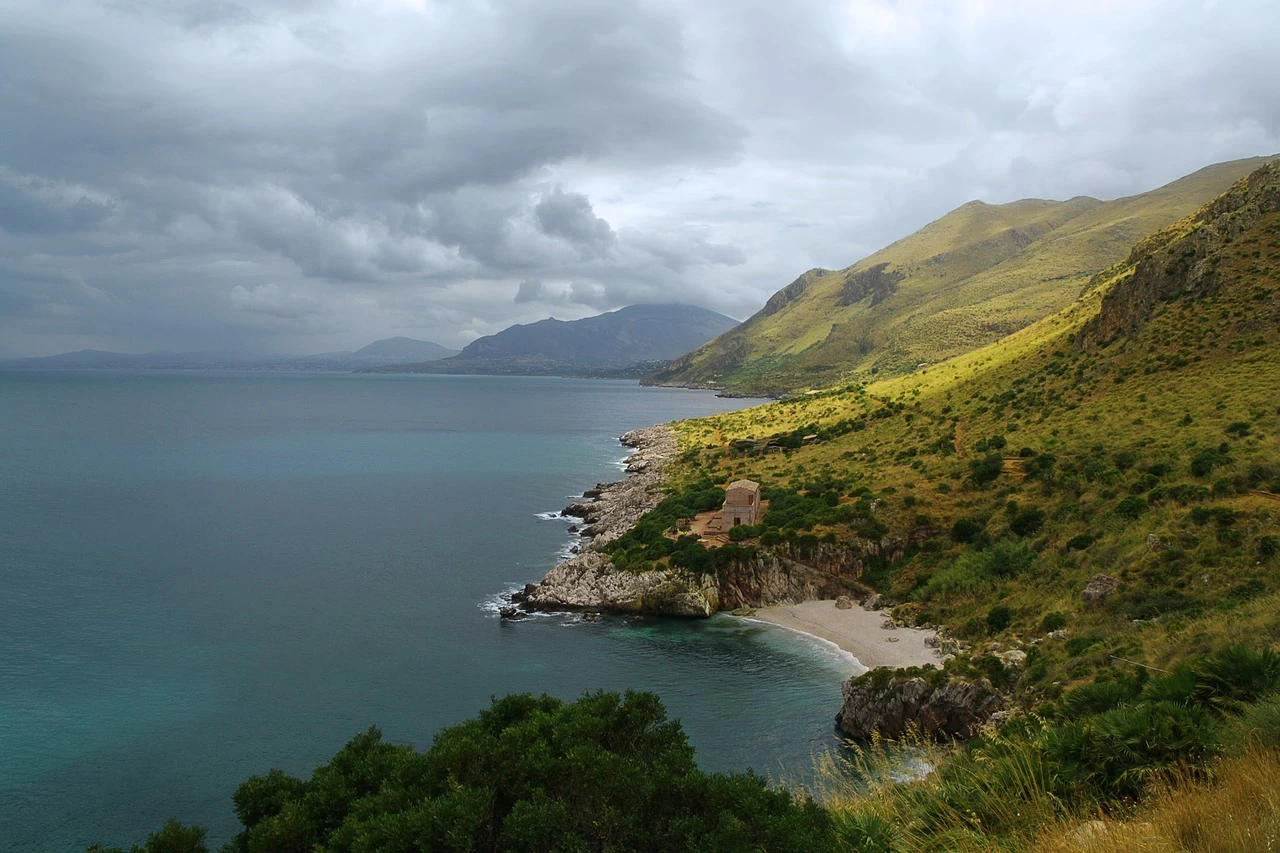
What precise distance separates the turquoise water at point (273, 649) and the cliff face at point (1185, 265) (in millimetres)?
44581

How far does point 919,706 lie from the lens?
29.5m

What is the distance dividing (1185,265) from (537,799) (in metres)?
69.8

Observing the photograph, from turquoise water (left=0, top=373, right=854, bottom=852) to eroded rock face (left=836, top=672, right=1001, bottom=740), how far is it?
186cm

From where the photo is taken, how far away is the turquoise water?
29594 mm

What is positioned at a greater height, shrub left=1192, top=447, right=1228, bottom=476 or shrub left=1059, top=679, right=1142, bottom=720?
shrub left=1192, top=447, right=1228, bottom=476

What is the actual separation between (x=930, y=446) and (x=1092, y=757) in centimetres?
5445

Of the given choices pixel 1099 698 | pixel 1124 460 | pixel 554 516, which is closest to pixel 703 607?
pixel 1124 460


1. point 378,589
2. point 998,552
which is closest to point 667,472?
point 378,589

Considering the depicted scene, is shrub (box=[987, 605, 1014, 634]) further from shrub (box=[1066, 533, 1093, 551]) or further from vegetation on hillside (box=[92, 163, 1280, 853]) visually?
shrub (box=[1066, 533, 1093, 551])

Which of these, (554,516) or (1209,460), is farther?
(554,516)

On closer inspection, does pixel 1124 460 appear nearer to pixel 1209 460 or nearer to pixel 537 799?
pixel 1209 460

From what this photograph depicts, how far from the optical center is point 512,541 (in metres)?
66.1

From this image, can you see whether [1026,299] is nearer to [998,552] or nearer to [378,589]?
[998,552]

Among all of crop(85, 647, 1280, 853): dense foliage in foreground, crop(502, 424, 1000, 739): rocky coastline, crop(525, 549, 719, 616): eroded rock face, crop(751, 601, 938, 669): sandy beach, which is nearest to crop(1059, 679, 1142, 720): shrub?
crop(85, 647, 1280, 853): dense foliage in foreground
